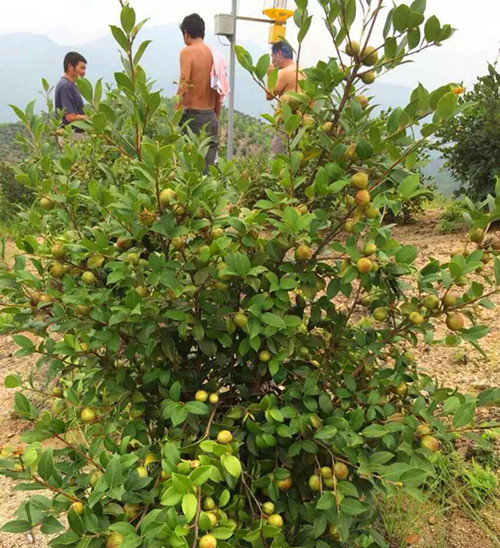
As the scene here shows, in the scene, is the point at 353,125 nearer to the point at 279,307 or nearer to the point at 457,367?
the point at 279,307

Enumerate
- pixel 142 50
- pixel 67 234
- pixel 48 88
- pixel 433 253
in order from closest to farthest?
pixel 142 50 → pixel 67 234 → pixel 48 88 → pixel 433 253

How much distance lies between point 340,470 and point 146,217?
2.32 feet

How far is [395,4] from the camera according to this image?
104 centimetres

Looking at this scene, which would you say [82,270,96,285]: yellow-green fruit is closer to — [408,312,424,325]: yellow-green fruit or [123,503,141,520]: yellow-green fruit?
[123,503,141,520]: yellow-green fruit

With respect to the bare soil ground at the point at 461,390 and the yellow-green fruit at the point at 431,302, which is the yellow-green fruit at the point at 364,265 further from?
the bare soil ground at the point at 461,390

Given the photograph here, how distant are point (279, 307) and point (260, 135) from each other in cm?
1860

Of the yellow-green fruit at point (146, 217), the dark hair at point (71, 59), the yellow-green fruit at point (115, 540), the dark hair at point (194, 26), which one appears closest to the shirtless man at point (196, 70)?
the dark hair at point (194, 26)

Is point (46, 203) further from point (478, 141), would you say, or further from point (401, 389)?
point (478, 141)

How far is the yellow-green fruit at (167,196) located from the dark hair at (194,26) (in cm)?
427

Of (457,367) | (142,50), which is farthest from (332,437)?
(457,367)

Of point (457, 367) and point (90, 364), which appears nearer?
point (90, 364)

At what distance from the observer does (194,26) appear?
4727mm

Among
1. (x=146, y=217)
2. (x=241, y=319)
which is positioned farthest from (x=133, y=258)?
(x=241, y=319)

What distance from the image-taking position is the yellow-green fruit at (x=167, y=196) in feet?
3.46
